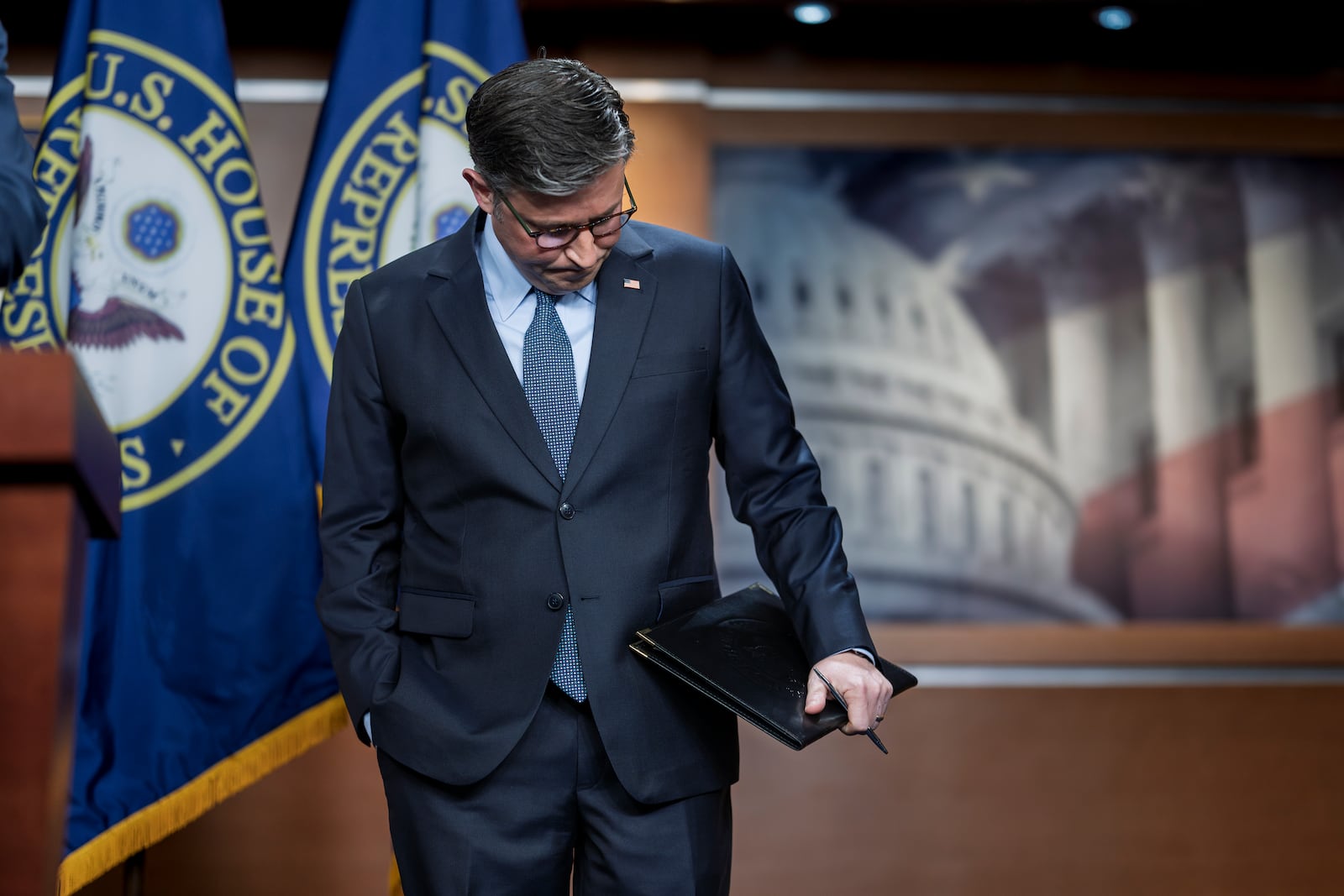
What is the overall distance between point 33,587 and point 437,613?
782 millimetres

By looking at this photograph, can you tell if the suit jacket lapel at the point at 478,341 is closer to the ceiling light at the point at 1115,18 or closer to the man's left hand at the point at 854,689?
the man's left hand at the point at 854,689

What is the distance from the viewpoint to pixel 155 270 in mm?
2566

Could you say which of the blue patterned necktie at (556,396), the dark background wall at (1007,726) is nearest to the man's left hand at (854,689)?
the blue patterned necktie at (556,396)

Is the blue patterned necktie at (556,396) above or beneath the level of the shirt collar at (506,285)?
beneath

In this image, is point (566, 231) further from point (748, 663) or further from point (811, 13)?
point (811, 13)

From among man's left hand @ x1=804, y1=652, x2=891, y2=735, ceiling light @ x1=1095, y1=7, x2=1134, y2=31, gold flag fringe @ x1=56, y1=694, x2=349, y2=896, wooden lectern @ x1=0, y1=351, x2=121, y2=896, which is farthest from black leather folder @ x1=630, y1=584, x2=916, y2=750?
ceiling light @ x1=1095, y1=7, x2=1134, y2=31

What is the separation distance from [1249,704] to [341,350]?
95.7 inches

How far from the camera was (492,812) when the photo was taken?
1765 mm

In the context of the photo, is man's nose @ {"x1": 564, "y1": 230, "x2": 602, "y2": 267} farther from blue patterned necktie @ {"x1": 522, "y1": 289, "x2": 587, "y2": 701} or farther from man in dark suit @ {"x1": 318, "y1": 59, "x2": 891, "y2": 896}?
blue patterned necktie @ {"x1": 522, "y1": 289, "x2": 587, "y2": 701}

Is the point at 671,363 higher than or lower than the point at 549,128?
lower

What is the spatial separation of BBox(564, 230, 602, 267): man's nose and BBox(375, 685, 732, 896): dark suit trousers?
54 centimetres

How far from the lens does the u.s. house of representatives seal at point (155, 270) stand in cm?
252

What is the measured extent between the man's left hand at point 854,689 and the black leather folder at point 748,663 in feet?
0.05

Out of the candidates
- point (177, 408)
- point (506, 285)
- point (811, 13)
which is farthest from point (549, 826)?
point (811, 13)
